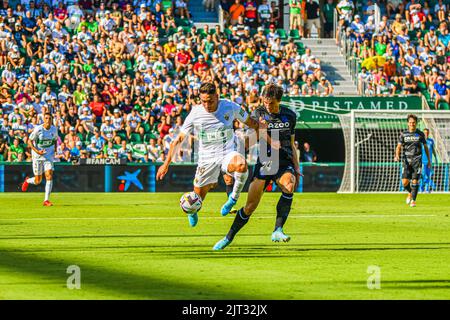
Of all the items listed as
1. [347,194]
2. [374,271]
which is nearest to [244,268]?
[374,271]

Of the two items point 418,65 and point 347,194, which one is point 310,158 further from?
point 418,65

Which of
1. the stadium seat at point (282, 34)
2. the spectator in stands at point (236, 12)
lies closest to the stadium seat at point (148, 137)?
the spectator in stands at point (236, 12)

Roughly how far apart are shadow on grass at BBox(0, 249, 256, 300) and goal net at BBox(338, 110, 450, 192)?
2239 centimetres

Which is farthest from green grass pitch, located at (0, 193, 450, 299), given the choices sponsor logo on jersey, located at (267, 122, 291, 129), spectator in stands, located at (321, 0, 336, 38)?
spectator in stands, located at (321, 0, 336, 38)

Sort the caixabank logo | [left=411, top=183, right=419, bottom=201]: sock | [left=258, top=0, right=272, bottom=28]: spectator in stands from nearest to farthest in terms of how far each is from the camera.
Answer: [left=411, top=183, right=419, bottom=201]: sock → the caixabank logo → [left=258, top=0, right=272, bottom=28]: spectator in stands

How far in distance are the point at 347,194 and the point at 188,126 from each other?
18.6 metres

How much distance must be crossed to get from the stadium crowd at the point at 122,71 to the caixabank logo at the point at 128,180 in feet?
2.04

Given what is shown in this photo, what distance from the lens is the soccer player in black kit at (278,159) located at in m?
14.3

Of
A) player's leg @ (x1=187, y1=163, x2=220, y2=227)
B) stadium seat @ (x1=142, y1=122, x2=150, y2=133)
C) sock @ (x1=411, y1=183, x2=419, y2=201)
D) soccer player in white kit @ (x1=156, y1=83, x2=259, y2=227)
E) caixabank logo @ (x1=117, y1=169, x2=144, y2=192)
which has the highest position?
soccer player in white kit @ (x1=156, y1=83, x2=259, y2=227)

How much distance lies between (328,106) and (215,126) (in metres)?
23.6

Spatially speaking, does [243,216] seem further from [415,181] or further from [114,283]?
[415,181]

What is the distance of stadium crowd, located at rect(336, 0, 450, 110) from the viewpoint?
40.0m

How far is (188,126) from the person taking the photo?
1442cm

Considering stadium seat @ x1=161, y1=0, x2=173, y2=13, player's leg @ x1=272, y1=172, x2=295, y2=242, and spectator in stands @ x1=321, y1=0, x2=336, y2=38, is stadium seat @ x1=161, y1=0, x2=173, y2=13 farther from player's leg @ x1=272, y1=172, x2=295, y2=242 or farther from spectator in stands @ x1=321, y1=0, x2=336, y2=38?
player's leg @ x1=272, y1=172, x2=295, y2=242
